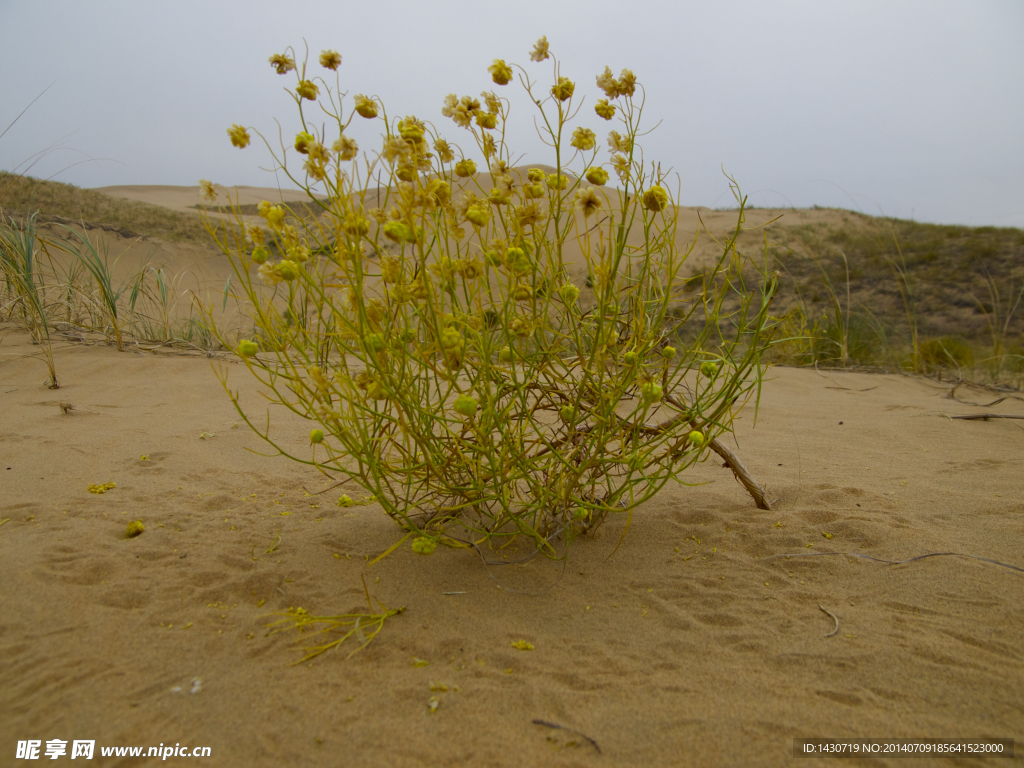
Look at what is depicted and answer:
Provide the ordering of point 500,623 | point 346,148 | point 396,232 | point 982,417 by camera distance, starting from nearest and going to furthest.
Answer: point 396,232 < point 346,148 < point 500,623 < point 982,417

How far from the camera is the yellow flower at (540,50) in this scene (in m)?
1.32

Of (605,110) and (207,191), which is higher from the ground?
(605,110)

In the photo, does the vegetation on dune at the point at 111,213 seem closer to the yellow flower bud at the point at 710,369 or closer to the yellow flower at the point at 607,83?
the yellow flower at the point at 607,83

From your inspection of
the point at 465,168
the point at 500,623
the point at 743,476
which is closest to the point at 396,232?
the point at 465,168

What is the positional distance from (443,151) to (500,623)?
3.80 ft

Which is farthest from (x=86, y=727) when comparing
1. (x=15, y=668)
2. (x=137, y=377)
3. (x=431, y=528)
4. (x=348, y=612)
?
(x=137, y=377)

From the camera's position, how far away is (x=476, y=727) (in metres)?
1.02

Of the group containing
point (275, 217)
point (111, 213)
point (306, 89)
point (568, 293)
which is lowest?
point (568, 293)

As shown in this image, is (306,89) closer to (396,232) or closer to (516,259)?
(396,232)

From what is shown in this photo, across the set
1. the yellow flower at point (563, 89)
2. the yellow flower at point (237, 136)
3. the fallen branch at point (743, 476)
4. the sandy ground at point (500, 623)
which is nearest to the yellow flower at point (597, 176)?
the yellow flower at point (563, 89)

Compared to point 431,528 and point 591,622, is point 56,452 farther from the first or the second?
point 591,622

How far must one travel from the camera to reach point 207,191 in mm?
1293

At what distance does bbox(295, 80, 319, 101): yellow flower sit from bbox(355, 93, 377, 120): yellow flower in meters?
0.09

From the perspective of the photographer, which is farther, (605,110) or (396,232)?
(605,110)
